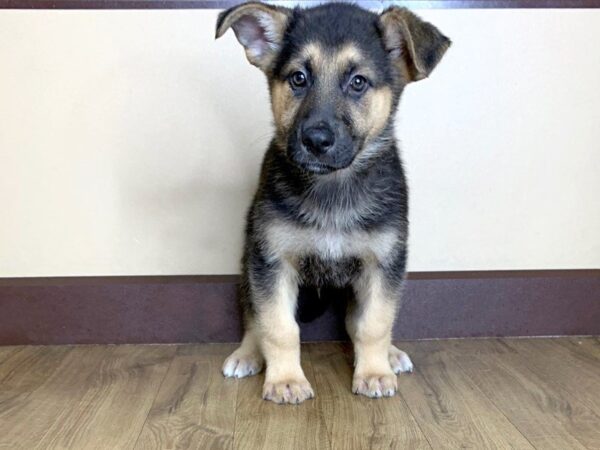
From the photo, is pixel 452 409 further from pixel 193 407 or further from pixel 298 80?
pixel 298 80

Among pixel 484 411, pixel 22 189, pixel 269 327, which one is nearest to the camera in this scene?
pixel 484 411

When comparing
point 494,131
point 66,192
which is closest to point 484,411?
point 494,131

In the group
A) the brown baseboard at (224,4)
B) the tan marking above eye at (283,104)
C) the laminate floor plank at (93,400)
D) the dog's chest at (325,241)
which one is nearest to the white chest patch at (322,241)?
the dog's chest at (325,241)

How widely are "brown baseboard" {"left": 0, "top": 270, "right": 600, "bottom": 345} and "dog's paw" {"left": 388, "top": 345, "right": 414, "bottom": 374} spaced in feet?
1.42

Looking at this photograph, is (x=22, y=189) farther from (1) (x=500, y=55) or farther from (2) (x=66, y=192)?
(1) (x=500, y=55)

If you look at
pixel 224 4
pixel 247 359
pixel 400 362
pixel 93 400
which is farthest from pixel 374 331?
pixel 224 4

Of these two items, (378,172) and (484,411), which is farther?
(378,172)

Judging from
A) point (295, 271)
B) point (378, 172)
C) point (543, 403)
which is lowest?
point (543, 403)

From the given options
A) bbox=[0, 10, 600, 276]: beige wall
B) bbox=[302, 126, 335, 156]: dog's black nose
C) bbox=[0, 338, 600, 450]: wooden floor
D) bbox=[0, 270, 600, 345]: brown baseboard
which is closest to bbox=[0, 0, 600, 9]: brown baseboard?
bbox=[0, 10, 600, 276]: beige wall

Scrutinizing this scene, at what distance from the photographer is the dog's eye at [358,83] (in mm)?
2566

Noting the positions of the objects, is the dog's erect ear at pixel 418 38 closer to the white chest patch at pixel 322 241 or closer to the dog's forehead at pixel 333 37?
the dog's forehead at pixel 333 37

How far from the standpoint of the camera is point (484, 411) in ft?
8.24

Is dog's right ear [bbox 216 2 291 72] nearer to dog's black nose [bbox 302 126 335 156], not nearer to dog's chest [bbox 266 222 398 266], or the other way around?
dog's black nose [bbox 302 126 335 156]

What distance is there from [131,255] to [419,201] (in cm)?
145
